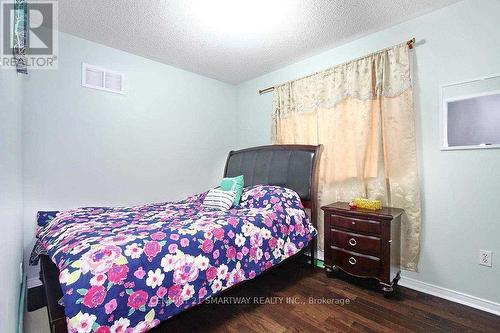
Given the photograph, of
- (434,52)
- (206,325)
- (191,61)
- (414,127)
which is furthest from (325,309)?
(191,61)

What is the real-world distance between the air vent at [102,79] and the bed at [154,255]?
1380 mm

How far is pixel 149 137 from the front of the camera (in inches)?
119

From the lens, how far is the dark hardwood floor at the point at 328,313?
A: 1652mm

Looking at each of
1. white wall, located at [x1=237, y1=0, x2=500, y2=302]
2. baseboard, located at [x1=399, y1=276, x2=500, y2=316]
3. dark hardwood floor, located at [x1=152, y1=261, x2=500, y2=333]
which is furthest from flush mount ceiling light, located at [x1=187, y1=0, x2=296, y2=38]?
baseboard, located at [x1=399, y1=276, x2=500, y2=316]

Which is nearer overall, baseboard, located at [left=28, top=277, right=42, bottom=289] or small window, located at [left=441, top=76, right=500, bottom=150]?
small window, located at [left=441, top=76, right=500, bottom=150]

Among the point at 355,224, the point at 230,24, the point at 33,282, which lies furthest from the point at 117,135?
the point at 355,224

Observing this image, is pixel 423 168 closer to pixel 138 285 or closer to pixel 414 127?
pixel 414 127

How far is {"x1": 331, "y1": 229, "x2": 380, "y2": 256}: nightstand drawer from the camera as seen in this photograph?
2.03 metres

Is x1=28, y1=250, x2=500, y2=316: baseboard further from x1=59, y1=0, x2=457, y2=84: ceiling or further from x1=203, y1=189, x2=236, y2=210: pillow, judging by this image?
x1=59, y1=0, x2=457, y2=84: ceiling

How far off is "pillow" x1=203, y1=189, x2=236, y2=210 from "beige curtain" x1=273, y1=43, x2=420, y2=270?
1.12 meters

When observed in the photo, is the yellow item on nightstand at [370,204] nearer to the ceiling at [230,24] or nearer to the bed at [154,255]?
the bed at [154,255]

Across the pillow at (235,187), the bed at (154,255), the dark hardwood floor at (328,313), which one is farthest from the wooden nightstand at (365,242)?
the pillow at (235,187)

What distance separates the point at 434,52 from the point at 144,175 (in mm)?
3275

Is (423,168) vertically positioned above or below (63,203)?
above
